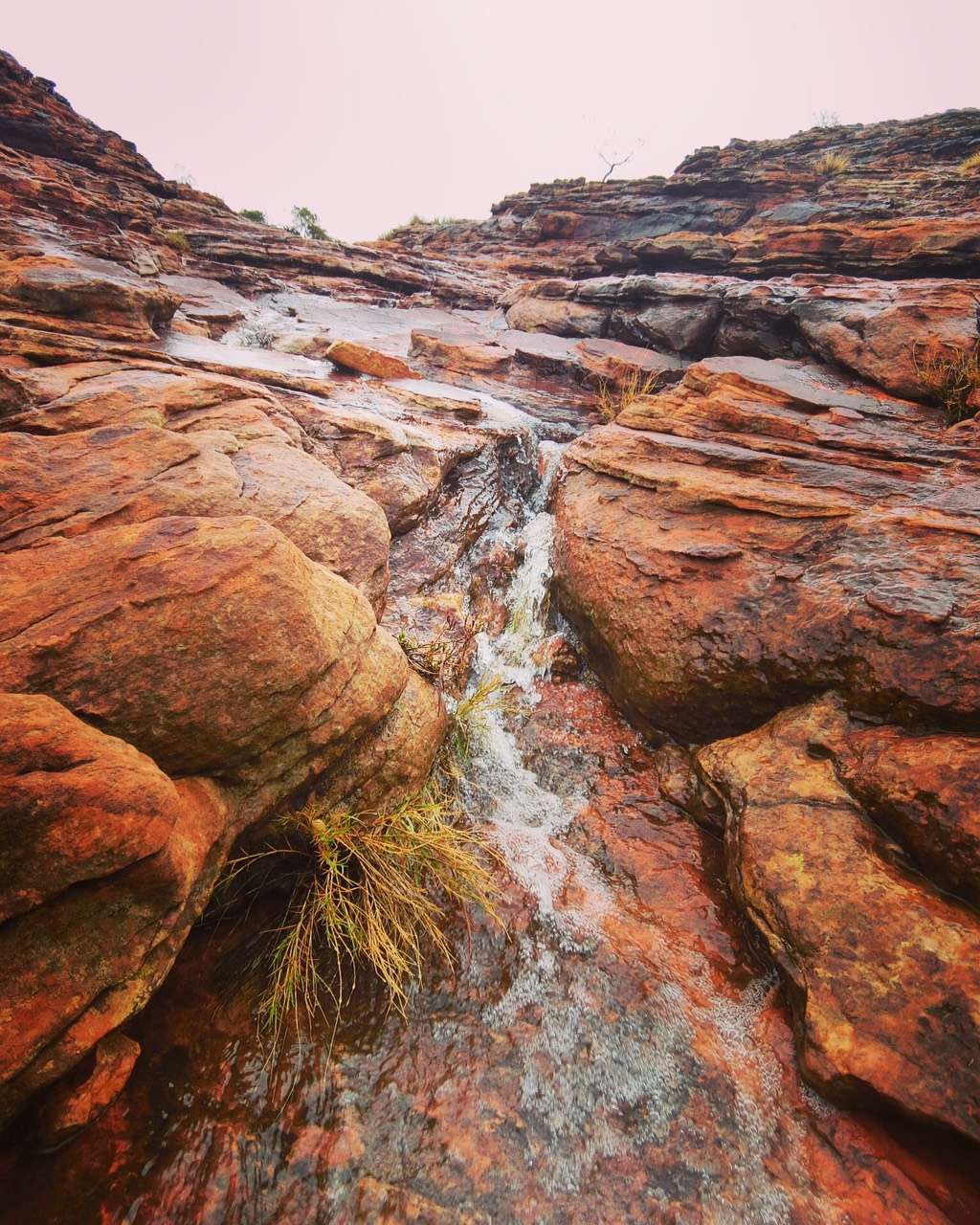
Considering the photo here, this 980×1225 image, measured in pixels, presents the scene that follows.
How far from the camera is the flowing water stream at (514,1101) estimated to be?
214 centimetres

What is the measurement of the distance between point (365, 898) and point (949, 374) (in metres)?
9.13

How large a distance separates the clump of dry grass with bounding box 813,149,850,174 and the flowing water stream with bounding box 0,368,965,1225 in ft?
85.4

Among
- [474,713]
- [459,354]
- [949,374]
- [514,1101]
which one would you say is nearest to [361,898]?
[514,1101]

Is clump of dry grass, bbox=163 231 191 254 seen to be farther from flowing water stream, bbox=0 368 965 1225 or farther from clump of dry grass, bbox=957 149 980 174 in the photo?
clump of dry grass, bbox=957 149 980 174

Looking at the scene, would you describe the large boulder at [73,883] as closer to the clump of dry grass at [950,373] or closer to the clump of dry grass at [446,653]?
the clump of dry grass at [446,653]

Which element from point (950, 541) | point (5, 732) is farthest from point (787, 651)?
point (5, 732)

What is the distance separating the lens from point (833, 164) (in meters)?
18.7

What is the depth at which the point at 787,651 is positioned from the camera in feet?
12.9

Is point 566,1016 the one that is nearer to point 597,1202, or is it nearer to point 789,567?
point 597,1202

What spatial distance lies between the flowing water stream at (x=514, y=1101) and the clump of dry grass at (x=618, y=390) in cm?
883

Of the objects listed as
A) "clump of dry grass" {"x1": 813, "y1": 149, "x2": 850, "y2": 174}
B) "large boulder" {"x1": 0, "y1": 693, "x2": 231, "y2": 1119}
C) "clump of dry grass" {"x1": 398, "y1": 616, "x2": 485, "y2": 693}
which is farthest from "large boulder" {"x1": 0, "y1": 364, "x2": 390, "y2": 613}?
"clump of dry grass" {"x1": 813, "y1": 149, "x2": 850, "y2": 174}

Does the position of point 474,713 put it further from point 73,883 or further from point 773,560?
point 73,883

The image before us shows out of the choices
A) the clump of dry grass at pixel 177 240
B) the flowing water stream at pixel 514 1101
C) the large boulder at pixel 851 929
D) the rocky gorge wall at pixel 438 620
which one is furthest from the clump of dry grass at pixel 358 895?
the clump of dry grass at pixel 177 240

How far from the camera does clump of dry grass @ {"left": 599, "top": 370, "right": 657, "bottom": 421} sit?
32.9ft
